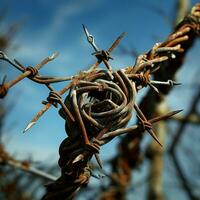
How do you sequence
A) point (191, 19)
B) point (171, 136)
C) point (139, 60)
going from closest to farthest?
point (139, 60) < point (191, 19) < point (171, 136)

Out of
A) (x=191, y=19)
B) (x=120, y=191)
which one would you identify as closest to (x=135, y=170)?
(x=120, y=191)

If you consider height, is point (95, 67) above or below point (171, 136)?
above

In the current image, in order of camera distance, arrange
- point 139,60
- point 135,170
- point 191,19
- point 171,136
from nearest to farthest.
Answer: point 139,60 → point 191,19 → point 135,170 → point 171,136

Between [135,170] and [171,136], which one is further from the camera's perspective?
[171,136]

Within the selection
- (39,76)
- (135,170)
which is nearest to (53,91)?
(39,76)

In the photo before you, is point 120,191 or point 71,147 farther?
point 120,191

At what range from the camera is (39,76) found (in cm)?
48

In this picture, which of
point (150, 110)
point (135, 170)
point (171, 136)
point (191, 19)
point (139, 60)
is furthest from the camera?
point (171, 136)

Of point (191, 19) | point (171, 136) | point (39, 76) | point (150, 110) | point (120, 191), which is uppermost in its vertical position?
point (39, 76)

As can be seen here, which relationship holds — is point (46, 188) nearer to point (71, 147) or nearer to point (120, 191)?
point (71, 147)

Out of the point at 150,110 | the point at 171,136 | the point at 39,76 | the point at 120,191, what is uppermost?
the point at 39,76

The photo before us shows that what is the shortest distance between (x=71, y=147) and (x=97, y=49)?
0.47ft

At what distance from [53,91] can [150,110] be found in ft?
3.18

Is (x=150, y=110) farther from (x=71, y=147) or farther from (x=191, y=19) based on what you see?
(x=71, y=147)
